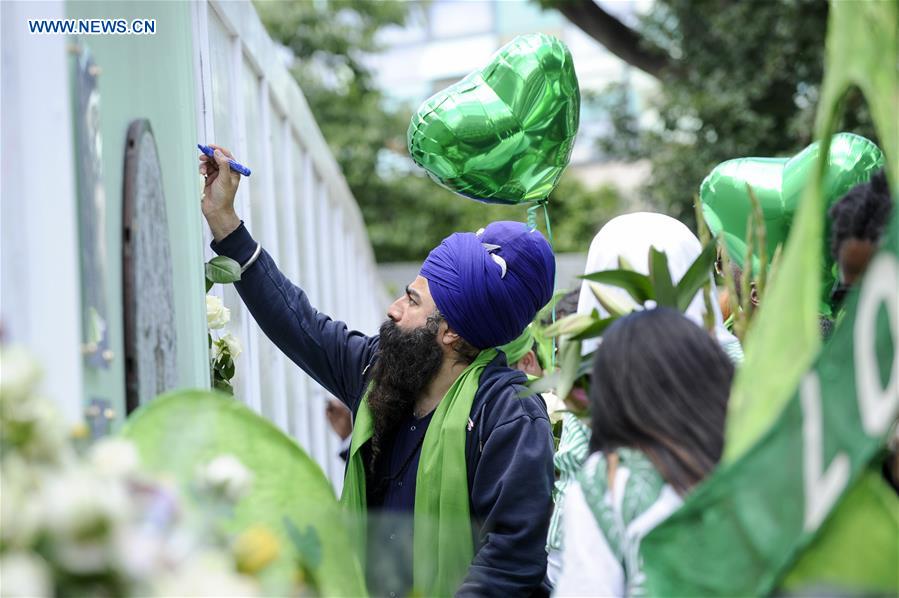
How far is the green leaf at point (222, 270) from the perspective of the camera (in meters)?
2.86

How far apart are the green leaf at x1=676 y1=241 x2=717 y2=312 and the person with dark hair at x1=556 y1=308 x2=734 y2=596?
18 cm

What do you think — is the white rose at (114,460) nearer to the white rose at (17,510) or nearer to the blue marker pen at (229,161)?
the white rose at (17,510)

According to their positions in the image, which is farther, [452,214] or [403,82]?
Result: [403,82]

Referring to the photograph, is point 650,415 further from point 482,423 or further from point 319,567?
point 482,423

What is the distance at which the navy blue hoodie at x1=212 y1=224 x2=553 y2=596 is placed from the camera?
2775 millimetres

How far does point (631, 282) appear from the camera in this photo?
212 centimetres

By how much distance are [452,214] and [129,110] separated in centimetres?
1446

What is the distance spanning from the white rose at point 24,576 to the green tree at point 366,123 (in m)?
14.4

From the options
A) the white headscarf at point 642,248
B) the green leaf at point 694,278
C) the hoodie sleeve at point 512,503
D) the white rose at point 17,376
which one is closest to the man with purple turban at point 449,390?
the hoodie sleeve at point 512,503

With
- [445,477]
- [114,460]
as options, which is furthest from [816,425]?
[445,477]

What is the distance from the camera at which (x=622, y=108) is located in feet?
38.1

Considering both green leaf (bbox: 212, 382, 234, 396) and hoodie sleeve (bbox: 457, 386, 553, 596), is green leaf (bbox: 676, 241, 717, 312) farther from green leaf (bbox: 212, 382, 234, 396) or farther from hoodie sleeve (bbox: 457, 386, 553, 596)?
green leaf (bbox: 212, 382, 234, 396)

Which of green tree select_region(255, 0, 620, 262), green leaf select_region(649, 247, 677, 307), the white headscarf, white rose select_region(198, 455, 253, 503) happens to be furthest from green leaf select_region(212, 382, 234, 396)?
green tree select_region(255, 0, 620, 262)

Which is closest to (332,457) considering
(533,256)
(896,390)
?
(533,256)
